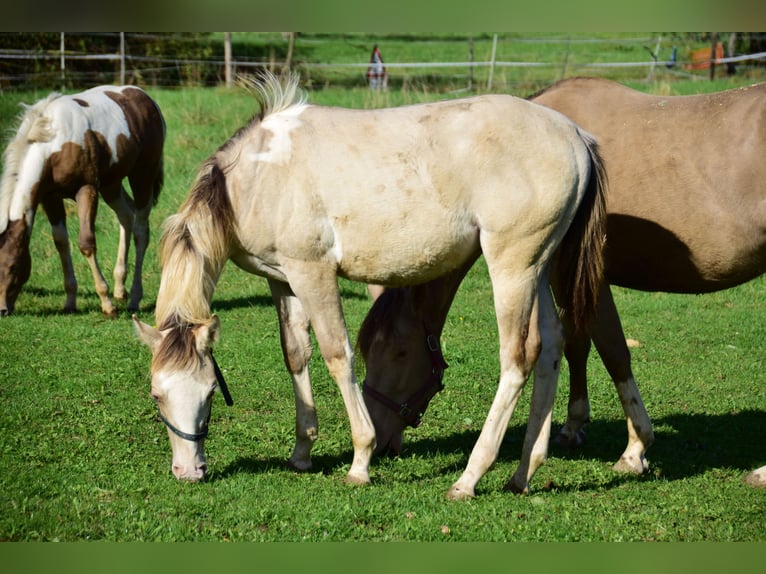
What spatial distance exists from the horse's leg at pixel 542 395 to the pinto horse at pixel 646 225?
284 millimetres

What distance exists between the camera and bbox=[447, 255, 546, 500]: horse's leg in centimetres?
505

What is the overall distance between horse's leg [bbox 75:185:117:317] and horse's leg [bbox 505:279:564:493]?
6.44 metres

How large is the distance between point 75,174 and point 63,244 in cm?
90

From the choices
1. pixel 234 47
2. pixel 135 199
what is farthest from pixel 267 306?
pixel 234 47

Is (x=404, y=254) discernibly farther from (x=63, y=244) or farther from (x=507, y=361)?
(x=63, y=244)

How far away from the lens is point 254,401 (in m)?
7.12

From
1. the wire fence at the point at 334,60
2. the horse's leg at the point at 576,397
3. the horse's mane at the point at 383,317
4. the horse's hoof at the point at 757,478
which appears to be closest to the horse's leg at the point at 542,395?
the horse's mane at the point at 383,317

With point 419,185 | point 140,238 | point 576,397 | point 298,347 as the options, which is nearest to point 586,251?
point 419,185

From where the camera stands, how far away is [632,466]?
5941 mm

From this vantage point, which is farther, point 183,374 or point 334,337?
point 334,337

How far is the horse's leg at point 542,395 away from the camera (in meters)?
5.30

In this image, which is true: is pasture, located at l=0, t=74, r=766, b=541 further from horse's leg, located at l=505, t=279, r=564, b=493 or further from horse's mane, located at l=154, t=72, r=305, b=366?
horse's mane, located at l=154, t=72, r=305, b=366

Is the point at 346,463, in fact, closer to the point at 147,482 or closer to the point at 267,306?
the point at 147,482

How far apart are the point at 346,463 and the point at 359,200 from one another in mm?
1898
